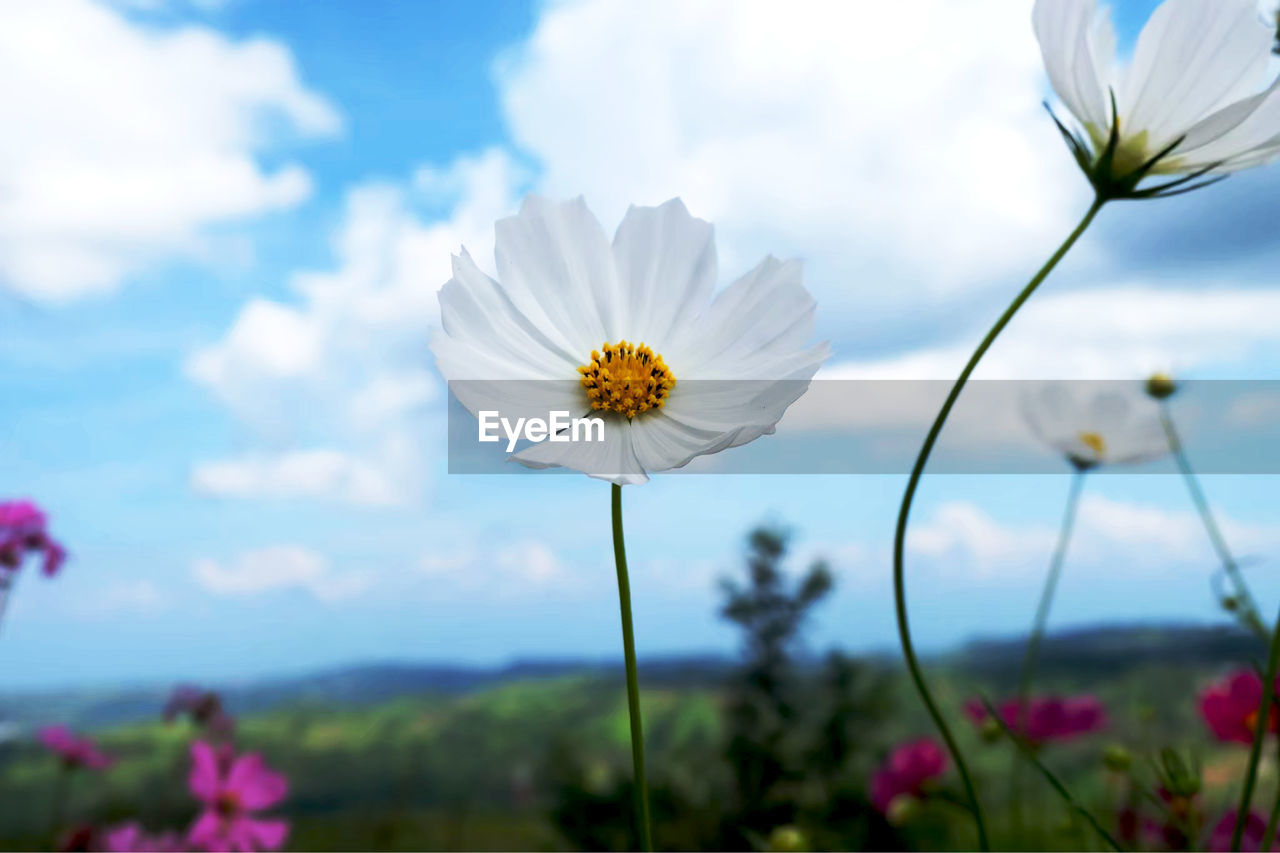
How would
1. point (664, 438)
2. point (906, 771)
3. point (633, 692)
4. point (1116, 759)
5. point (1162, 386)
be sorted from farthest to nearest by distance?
point (906, 771) → point (1162, 386) → point (1116, 759) → point (664, 438) → point (633, 692)

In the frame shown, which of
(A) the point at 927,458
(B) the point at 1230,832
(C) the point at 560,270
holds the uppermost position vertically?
(C) the point at 560,270

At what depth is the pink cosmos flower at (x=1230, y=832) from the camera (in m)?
0.60

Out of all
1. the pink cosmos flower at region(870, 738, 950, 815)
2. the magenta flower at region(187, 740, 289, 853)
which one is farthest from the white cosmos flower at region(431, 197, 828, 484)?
the pink cosmos flower at region(870, 738, 950, 815)

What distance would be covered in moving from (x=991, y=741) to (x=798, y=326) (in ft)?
2.06

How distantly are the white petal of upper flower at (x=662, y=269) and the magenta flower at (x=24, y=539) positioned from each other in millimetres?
585

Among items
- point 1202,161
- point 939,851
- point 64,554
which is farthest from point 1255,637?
point 64,554

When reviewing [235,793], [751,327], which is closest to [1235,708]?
[751,327]

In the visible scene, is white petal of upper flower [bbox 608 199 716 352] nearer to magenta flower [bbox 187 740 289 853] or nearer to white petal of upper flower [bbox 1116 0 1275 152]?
white petal of upper flower [bbox 1116 0 1275 152]

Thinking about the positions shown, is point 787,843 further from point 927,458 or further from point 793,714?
point 793,714

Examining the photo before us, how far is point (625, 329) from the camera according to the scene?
43 centimetres

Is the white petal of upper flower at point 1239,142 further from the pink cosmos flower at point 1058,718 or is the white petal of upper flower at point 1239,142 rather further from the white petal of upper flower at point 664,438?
the pink cosmos flower at point 1058,718

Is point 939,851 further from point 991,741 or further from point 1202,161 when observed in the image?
point 1202,161

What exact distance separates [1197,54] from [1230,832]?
466 millimetres

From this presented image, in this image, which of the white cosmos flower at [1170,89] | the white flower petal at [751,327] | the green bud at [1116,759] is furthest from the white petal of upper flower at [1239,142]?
the green bud at [1116,759]
